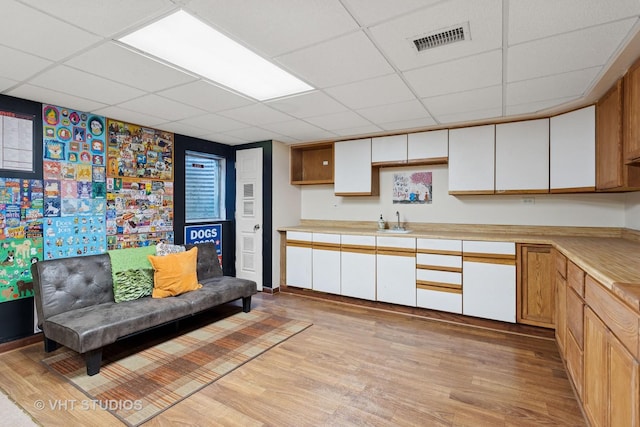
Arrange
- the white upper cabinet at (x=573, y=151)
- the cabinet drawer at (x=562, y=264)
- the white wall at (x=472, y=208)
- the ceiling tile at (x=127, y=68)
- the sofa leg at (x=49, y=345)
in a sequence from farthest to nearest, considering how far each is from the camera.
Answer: the white wall at (x=472, y=208) → the white upper cabinet at (x=573, y=151) → the sofa leg at (x=49, y=345) → the cabinet drawer at (x=562, y=264) → the ceiling tile at (x=127, y=68)

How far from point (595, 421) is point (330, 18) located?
2597 millimetres

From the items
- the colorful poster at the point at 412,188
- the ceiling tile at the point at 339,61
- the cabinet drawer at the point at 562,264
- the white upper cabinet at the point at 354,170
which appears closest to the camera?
the ceiling tile at the point at 339,61

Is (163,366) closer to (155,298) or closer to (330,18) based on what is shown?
(155,298)

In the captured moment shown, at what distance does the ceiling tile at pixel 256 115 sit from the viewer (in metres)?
3.32

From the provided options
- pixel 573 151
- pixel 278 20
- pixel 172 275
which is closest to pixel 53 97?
pixel 172 275

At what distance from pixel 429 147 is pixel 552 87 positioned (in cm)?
154

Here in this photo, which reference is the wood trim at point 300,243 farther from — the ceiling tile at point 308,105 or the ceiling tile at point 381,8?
the ceiling tile at point 381,8

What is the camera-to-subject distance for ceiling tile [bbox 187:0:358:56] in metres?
1.61

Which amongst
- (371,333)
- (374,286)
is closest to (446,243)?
(374,286)

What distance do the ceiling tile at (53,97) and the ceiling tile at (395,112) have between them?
2.70 m

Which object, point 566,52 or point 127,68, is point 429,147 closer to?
point 566,52

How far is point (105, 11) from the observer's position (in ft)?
5.45

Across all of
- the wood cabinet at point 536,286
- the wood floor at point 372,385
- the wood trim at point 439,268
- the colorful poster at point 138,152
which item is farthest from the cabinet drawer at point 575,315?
the colorful poster at point 138,152

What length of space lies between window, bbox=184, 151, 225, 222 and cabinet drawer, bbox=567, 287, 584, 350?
4413mm
